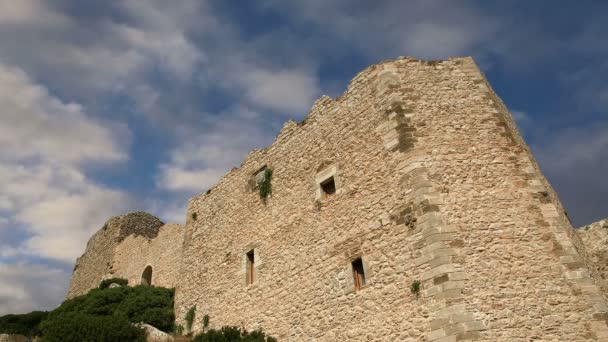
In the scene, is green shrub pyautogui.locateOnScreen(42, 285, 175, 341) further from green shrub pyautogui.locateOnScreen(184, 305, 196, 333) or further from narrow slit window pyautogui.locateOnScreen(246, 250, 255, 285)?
narrow slit window pyautogui.locateOnScreen(246, 250, 255, 285)

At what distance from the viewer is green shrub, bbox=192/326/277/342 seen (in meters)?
12.7

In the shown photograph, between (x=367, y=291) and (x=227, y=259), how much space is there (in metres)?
6.07

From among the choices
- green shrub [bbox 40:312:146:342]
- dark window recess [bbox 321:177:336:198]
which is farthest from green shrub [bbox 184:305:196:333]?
dark window recess [bbox 321:177:336:198]

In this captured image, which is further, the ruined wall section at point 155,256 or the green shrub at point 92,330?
the ruined wall section at point 155,256

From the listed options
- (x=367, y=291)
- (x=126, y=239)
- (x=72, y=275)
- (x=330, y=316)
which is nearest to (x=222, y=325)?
(x=330, y=316)

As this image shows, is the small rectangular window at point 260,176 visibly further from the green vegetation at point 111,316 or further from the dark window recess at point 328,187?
the green vegetation at point 111,316

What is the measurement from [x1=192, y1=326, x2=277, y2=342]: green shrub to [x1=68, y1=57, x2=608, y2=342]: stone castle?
0.29m

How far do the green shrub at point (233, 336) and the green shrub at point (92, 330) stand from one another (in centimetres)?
188

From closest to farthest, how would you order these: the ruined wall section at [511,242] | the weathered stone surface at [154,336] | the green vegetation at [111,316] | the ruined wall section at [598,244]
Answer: the ruined wall section at [511,242] → the ruined wall section at [598,244] → the green vegetation at [111,316] → the weathered stone surface at [154,336]

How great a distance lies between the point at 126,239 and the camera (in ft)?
97.3

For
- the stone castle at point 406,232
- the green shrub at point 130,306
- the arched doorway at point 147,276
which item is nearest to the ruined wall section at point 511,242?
the stone castle at point 406,232

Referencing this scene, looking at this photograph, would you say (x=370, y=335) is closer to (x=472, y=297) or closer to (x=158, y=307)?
(x=472, y=297)

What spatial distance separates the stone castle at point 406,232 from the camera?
909 centimetres

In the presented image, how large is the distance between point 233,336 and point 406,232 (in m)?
5.72
